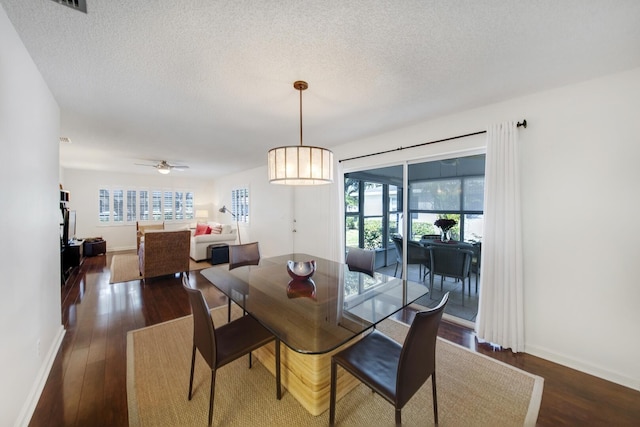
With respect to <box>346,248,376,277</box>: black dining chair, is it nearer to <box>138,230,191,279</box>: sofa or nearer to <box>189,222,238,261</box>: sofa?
<box>138,230,191,279</box>: sofa

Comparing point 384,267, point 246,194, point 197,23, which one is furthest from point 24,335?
point 246,194

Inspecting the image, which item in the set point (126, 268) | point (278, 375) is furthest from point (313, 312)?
point (126, 268)

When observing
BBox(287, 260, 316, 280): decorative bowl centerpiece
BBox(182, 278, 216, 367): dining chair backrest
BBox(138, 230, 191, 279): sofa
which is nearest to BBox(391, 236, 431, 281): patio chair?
BBox(287, 260, 316, 280): decorative bowl centerpiece

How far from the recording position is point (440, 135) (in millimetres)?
2846

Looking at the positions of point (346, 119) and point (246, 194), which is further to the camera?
point (246, 194)

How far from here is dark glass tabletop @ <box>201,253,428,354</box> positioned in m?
1.34

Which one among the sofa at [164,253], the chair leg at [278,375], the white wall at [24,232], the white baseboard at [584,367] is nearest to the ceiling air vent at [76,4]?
the white wall at [24,232]

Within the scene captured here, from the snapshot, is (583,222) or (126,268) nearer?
(583,222)

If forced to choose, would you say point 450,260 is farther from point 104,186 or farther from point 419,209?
point 104,186

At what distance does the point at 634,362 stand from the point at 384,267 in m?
2.49

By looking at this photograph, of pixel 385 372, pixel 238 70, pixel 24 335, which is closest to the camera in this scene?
pixel 385 372

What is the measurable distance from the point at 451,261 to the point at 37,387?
3.86m

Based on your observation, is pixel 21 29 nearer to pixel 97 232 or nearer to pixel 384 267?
pixel 384 267

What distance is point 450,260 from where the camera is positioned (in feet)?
9.83
